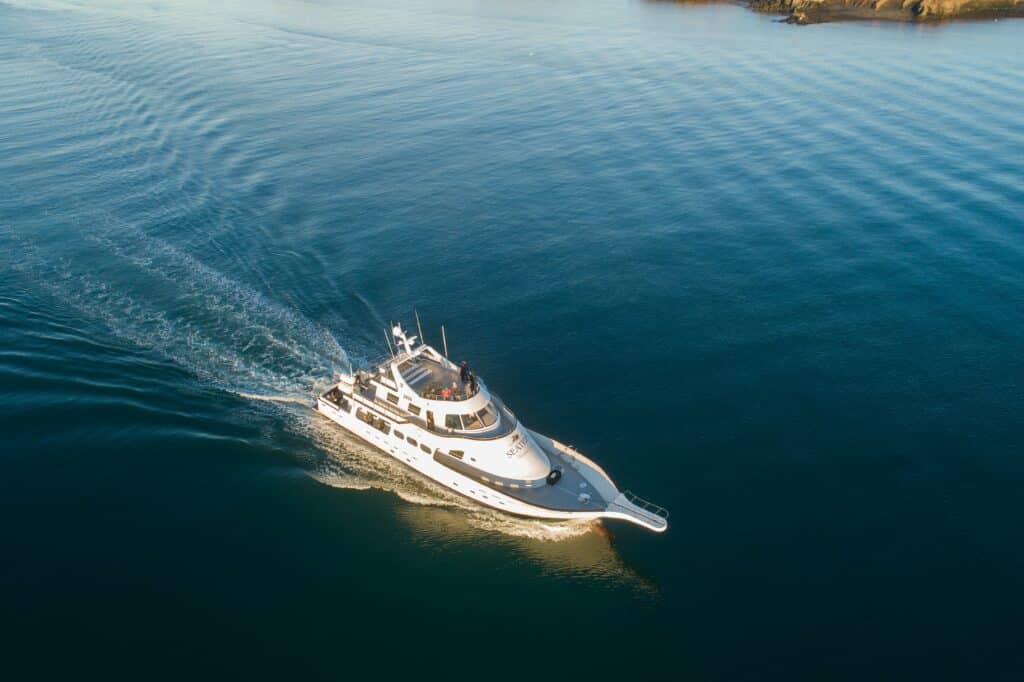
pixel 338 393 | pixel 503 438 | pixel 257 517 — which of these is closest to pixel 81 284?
pixel 338 393

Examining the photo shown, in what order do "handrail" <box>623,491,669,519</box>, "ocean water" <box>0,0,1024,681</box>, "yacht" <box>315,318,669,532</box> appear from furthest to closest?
"yacht" <box>315,318,669,532</box> → "handrail" <box>623,491,669,519</box> → "ocean water" <box>0,0,1024,681</box>

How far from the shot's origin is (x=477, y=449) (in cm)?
4234

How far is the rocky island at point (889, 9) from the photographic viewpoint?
157 meters

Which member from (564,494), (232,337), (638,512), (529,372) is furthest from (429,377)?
(232,337)

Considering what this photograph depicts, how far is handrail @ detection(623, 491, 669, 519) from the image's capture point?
40.4 metres

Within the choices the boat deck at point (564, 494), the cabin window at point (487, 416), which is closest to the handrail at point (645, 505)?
the boat deck at point (564, 494)

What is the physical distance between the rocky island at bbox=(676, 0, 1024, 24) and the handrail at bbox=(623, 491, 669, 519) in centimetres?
16437

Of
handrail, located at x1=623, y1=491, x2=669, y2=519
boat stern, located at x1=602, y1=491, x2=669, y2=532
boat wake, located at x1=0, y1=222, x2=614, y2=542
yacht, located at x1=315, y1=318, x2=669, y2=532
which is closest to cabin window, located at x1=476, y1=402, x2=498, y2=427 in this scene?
yacht, located at x1=315, y1=318, x2=669, y2=532

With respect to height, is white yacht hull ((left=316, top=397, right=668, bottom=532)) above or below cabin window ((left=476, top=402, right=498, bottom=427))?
below

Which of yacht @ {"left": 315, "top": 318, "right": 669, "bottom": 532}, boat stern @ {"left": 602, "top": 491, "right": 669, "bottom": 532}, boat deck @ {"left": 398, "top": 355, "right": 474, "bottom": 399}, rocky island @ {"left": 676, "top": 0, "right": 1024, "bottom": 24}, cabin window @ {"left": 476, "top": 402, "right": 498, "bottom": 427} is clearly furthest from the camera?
rocky island @ {"left": 676, "top": 0, "right": 1024, "bottom": 24}

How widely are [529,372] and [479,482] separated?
46.1 feet

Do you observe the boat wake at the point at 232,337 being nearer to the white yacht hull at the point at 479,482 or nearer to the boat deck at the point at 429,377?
the white yacht hull at the point at 479,482

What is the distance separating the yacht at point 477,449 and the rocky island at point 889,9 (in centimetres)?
16365

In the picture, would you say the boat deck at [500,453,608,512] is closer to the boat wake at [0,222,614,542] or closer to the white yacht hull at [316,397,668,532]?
the white yacht hull at [316,397,668,532]
